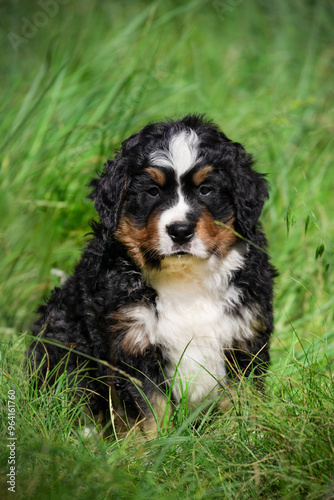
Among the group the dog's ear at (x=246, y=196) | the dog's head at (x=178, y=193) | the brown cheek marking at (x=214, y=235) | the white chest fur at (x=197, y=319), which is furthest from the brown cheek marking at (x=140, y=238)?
the dog's ear at (x=246, y=196)

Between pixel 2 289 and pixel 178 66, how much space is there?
3763mm

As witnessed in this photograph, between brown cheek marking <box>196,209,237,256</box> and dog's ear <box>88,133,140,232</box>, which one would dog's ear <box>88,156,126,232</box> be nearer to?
dog's ear <box>88,133,140,232</box>

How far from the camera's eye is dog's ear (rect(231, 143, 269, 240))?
3467 mm

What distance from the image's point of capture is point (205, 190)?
3432 millimetres

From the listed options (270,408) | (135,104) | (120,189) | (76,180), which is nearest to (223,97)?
(135,104)

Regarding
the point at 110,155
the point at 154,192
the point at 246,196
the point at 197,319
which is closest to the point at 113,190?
the point at 154,192

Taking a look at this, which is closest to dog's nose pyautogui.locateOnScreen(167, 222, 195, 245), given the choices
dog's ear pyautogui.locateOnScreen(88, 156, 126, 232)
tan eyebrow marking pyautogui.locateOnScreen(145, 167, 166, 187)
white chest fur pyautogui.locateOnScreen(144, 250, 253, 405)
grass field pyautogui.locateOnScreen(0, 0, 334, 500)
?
white chest fur pyautogui.locateOnScreen(144, 250, 253, 405)

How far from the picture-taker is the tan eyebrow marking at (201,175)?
335 centimetres

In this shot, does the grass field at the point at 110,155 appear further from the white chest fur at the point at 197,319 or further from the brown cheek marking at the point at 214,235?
the brown cheek marking at the point at 214,235

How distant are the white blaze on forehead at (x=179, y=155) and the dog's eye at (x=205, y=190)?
0.16 meters

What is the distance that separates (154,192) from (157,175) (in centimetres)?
13

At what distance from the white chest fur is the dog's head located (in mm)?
133

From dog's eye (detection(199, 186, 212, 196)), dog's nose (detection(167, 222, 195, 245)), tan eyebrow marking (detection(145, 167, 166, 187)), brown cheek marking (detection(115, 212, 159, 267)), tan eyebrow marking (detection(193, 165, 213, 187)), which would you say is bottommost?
brown cheek marking (detection(115, 212, 159, 267))

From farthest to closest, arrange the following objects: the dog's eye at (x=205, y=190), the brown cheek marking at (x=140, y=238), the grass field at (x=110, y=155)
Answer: the dog's eye at (x=205, y=190)
the brown cheek marking at (x=140, y=238)
the grass field at (x=110, y=155)
